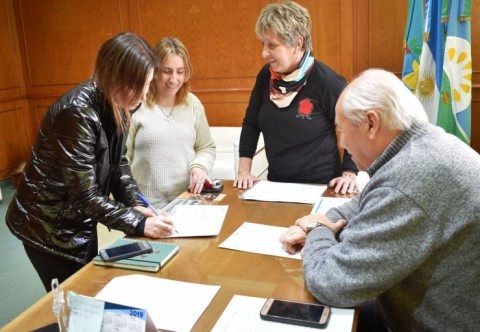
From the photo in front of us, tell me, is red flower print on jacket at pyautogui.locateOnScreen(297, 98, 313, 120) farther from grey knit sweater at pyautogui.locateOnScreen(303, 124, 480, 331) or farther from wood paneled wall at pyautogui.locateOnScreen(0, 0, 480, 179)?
wood paneled wall at pyautogui.locateOnScreen(0, 0, 480, 179)

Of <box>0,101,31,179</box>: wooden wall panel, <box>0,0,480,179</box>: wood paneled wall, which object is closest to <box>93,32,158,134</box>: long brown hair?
<box>0,0,480,179</box>: wood paneled wall

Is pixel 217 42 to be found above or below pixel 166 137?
above

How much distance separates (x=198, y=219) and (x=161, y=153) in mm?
625

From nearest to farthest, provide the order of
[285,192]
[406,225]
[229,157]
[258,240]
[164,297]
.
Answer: [406,225] < [164,297] < [258,240] < [285,192] < [229,157]

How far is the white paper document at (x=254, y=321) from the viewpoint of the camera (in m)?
1.05

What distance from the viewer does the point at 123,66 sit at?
1504 millimetres

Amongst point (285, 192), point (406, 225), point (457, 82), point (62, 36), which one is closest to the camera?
point (406, 225)

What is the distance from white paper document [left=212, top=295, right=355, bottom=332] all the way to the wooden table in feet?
0.07

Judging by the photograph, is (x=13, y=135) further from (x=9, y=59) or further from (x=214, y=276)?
(x=214, y=276)

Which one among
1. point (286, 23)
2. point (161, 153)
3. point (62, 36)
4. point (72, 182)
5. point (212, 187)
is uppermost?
point (286, 23)

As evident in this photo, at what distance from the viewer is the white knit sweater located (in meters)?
2.26

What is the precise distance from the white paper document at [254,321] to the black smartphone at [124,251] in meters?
0.39

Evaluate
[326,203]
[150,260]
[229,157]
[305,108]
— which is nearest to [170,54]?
[305,108]

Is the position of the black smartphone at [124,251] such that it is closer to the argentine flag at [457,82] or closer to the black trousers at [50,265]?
the black trousers at [50,265]
